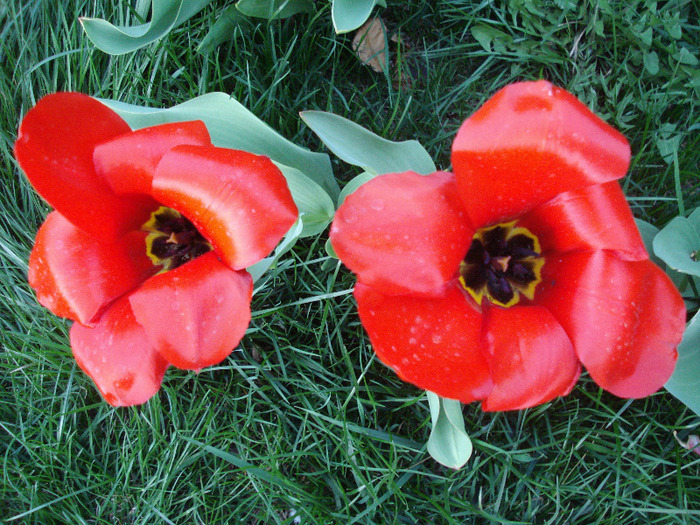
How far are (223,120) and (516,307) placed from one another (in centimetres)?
66

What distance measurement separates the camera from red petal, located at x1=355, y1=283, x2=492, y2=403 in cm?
87

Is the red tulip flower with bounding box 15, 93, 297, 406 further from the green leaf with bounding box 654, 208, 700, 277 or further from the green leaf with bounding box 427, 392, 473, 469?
the green leaf with bounding box 654, 208, 700, 277

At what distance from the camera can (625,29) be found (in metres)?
1.61

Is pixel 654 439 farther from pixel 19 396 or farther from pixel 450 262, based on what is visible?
pixel 19 396

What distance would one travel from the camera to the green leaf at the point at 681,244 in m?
1.08

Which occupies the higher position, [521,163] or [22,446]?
[521,163]

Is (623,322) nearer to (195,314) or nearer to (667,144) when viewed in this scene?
(195,314)

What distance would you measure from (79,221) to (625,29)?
1.47 meters

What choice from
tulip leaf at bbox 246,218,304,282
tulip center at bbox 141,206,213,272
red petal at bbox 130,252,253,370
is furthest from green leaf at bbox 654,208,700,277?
tulip center at bbox 141,206,213,272

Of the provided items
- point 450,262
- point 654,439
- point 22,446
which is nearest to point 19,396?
point 22,446

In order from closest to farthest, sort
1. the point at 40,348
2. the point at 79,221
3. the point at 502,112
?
the point at 502,112 < the point at 79,221 < the point at 40,348

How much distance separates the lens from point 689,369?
46.6 inches

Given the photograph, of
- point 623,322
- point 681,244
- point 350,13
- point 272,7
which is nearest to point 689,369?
point 681,244

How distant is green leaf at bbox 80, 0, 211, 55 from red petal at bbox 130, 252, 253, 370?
0.56 meters
